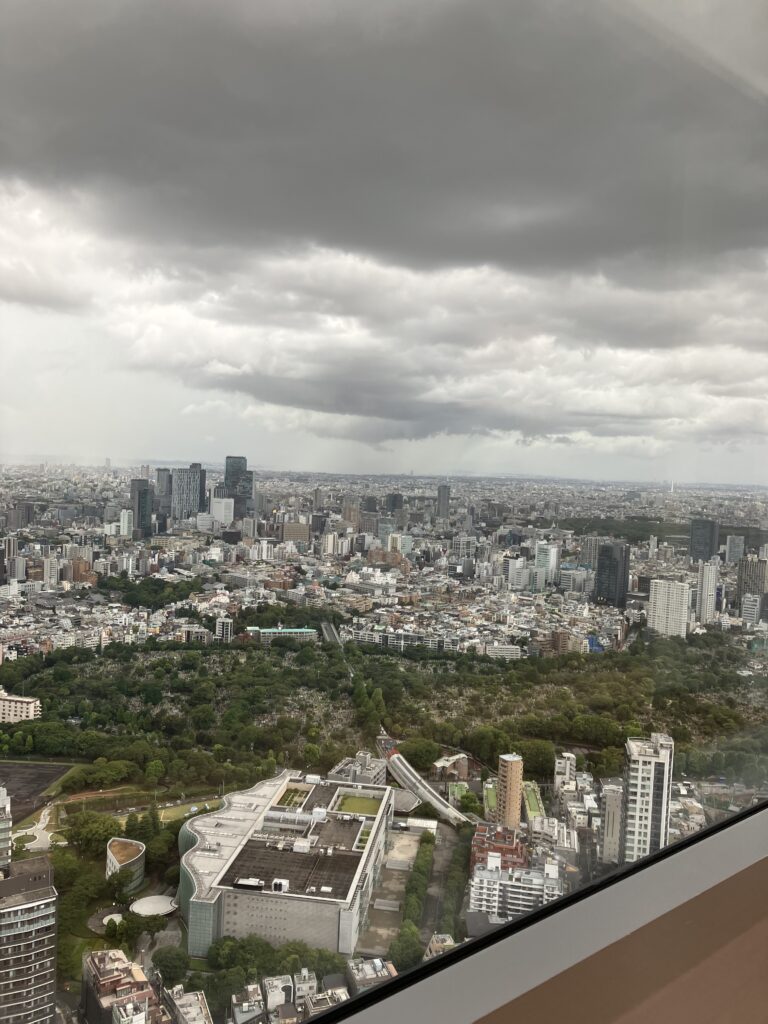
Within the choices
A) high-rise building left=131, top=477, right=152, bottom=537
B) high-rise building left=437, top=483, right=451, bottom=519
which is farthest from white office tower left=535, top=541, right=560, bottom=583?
high-rise building left=131, top=477, right=152, bottom=537

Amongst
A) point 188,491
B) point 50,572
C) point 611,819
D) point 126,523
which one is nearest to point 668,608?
point 611,819

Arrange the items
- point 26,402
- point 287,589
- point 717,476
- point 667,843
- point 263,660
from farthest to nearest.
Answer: point 717,476, point 667,843, point 287,589, point 263,660, point 26,402

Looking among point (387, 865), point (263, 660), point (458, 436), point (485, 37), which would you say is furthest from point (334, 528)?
point (485, 37)

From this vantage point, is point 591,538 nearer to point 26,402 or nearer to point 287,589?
point 287,589

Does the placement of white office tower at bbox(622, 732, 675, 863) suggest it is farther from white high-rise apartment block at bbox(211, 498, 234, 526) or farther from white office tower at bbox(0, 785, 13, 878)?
white office tower at bbox(0, 785, 13, 878)

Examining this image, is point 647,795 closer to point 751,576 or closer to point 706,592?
point 706,592

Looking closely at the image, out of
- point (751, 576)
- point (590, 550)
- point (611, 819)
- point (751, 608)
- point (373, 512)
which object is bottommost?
point (611, 819)

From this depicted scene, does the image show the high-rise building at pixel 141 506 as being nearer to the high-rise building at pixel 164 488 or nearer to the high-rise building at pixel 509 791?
the high-rise building at pixel 164 488

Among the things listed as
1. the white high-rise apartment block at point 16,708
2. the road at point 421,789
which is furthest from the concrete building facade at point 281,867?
the white high-rise apartment block at point 16,708
